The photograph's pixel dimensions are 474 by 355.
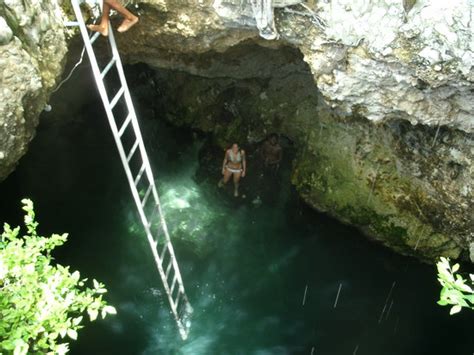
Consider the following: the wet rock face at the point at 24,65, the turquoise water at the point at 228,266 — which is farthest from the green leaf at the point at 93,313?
the turquoise water at the point at 228,266

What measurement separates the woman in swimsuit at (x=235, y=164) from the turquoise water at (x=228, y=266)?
41cm

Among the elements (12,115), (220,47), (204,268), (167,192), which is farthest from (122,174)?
(12,115)

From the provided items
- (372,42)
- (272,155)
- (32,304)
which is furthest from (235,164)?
(32,304)

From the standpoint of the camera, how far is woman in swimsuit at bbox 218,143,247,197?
8875 millimetres

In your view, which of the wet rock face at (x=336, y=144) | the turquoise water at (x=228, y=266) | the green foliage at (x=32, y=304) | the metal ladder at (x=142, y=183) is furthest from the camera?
the wet rock face at (x=336, y=144)

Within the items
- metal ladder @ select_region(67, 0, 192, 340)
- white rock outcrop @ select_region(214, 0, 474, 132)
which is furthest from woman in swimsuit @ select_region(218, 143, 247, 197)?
white rock outcrop @ select_region(214, 0, 474, 132)

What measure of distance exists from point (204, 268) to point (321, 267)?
2.09 meters

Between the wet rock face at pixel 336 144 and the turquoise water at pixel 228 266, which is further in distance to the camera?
the wet rock face at pixel 336 144

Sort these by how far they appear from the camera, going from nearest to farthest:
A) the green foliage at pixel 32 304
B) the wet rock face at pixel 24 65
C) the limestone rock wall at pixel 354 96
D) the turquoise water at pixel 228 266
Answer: the green foliage at pixel 32 304, the wet rock face at pixel 24 65, the limestone rock wall at pixel 354 96, the turquoise water at pixel 228 266

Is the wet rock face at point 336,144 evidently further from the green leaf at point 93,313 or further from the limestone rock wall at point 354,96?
the green leaf at point 93,313

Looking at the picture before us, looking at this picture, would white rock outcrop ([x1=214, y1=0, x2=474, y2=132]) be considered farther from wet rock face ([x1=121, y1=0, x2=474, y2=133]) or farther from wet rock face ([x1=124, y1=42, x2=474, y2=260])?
wet rock face ([x1=124, y1=42, x2=474, y2=260])

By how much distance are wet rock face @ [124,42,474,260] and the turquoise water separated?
580mm

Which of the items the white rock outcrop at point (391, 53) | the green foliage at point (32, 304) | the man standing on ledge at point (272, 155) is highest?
the white rock outcrop at point (391, 53)

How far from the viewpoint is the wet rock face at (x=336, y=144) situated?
23.7 ft
